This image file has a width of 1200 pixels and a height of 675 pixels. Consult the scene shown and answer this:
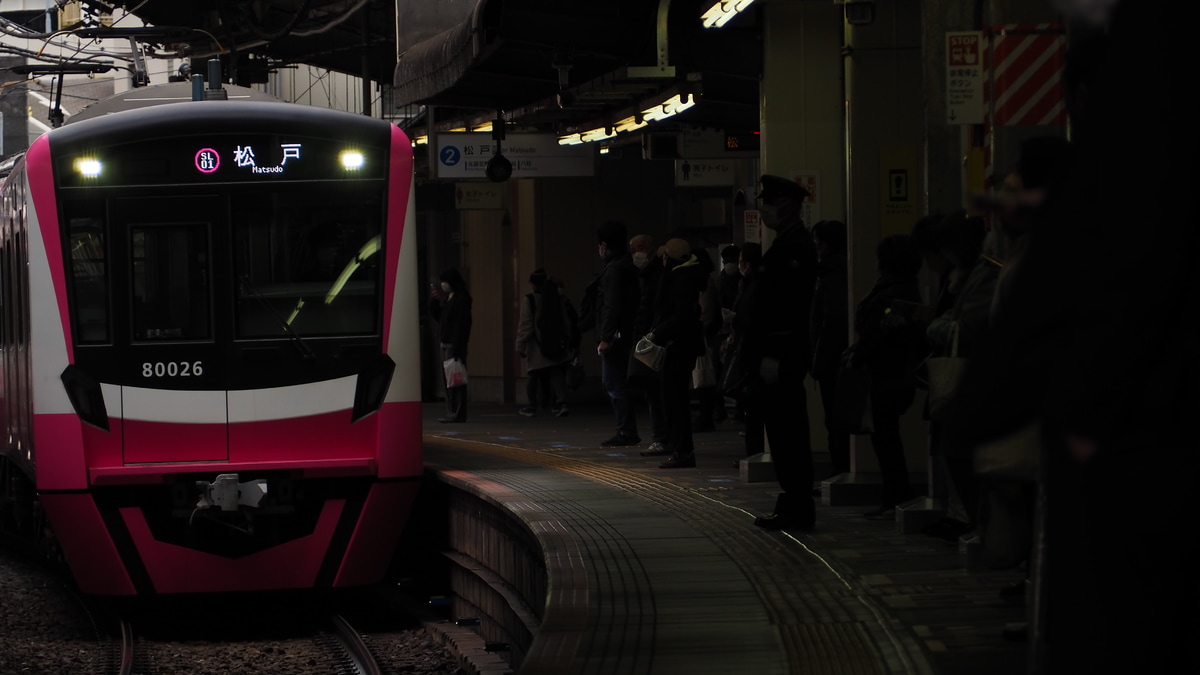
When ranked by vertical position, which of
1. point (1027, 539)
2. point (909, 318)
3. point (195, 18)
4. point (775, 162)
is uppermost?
point (195, 18)

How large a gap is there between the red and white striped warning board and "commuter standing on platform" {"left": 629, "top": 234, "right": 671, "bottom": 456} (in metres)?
4.77

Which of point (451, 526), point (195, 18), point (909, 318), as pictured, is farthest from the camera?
point (195, 18)

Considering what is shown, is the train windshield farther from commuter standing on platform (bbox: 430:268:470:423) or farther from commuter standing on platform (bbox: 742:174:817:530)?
commuter standing on platform (bbox: 430:268:470:423)

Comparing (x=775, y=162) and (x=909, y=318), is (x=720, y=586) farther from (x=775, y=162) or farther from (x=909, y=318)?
(x=775, y=162)

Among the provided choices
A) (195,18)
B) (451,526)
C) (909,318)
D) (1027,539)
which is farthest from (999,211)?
(195,18)

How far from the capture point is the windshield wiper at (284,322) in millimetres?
9766

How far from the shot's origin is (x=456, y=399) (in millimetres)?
18719

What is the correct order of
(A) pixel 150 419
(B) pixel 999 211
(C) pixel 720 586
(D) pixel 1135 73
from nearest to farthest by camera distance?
(D) pixel 1135 73 < (B) pixel 999 211 < (C) pixel 720 586 < (A) pixel 150 419

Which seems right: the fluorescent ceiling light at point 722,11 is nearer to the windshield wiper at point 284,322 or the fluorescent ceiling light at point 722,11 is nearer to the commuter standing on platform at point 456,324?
the windshield wiper at point 284,322

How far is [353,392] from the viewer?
9.79 meters

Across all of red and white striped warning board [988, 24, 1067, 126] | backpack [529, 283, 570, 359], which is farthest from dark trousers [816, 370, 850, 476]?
backpack [529, 283, 570, 359]

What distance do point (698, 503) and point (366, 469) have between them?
1913mm

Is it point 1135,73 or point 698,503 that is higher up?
point 1135,73

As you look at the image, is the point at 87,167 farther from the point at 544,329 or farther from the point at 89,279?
the point at 544,329
